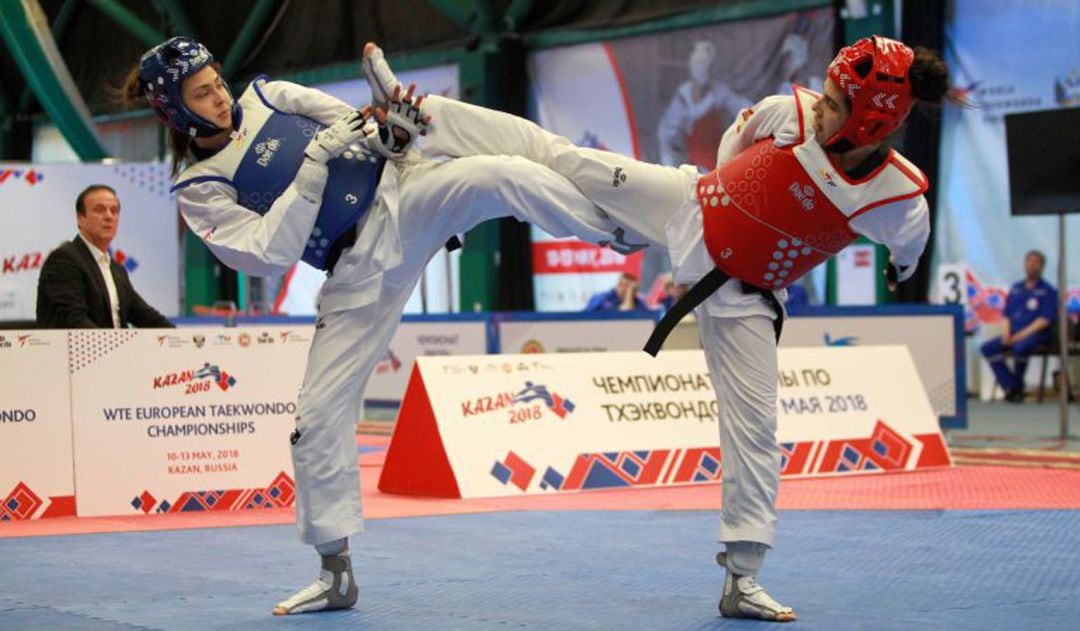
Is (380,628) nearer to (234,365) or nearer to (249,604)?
(249,604)

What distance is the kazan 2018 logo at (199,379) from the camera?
23.6 feet

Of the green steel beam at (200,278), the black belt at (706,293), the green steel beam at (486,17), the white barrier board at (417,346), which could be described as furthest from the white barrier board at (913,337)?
the green steel beam at (200,278)

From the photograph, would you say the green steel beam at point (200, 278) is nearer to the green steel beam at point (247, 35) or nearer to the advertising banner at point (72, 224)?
the green steel beam at point (247, 35)

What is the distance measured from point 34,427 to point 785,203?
14.3ft

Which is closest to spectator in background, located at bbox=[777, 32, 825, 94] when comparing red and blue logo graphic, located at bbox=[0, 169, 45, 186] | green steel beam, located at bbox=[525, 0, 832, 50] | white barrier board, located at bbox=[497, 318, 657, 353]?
green steel beam, located at bbox=[525, 0, 832, 50]

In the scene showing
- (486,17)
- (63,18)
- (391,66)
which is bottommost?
(391,66)

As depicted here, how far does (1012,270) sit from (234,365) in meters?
9.76

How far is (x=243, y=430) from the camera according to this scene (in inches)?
291

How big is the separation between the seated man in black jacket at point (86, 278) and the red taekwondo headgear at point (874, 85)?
15.5 ft

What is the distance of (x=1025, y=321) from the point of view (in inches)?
551

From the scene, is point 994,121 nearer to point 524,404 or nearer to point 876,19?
point 876,19

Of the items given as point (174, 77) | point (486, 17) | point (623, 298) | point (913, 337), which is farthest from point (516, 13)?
point (174, 77)

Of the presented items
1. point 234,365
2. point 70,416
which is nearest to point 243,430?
point 234,365

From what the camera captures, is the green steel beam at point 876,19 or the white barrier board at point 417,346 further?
the green steel beam at point 876,19
